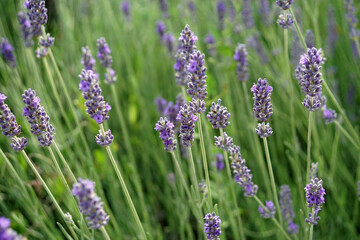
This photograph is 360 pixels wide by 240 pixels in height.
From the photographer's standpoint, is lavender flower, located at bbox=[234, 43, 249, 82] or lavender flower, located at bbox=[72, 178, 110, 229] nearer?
lavender flower, located at bbox=[72, 178, 110, 229]

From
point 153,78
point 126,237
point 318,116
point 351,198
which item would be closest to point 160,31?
point 153,78

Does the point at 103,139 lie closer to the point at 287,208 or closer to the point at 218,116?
the point at 218,116

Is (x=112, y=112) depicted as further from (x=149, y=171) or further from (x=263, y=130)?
(x=263, y=130)

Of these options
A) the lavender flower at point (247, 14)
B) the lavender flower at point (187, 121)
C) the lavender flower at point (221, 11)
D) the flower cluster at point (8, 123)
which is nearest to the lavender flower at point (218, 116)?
the lavender flower at point (187, 121)

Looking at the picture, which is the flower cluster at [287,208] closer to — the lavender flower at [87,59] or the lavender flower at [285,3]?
the lavender flower at [285,3]

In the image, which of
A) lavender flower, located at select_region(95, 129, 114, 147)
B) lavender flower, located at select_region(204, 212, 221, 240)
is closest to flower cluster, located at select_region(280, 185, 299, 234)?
lavender flower, located at select_region(204, 212, 221, 240)

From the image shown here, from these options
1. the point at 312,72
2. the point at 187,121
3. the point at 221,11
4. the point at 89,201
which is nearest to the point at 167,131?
the point at 187,121

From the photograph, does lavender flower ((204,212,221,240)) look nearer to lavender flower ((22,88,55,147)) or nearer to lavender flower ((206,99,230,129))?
lavender flower ((206,99,230,129))
